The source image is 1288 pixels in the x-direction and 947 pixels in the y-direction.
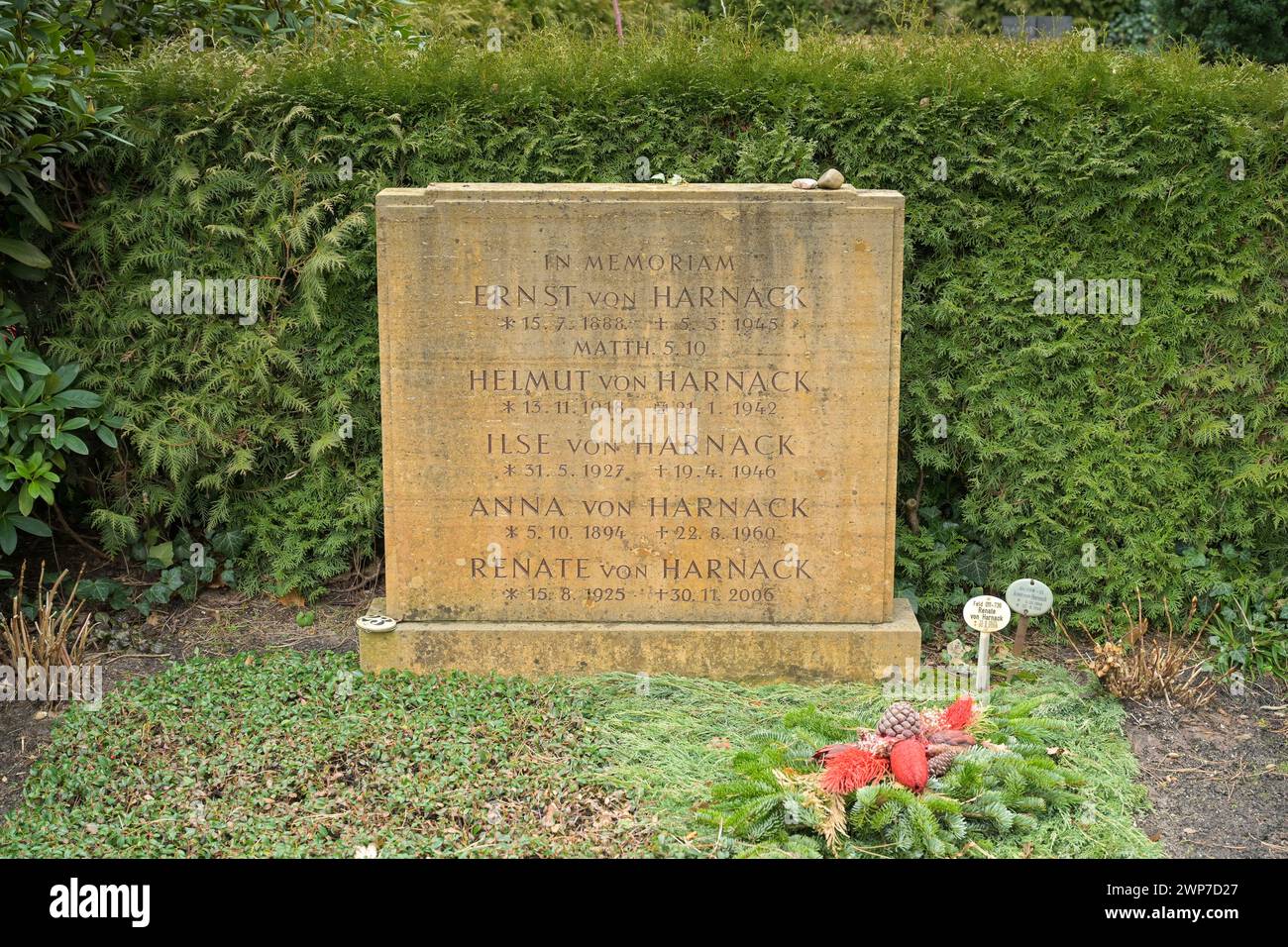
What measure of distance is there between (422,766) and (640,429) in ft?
5.86

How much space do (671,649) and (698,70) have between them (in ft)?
9.42

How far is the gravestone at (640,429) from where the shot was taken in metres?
5.50

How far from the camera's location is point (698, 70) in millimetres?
6164

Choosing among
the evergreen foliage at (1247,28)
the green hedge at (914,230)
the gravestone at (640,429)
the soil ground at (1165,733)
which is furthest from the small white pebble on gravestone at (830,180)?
the evergreen foliage at (1247,28)

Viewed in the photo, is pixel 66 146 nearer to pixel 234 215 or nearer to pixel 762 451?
pixel 234 215

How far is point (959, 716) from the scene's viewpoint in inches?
189

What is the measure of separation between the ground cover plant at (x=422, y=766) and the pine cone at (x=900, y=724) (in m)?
0.53

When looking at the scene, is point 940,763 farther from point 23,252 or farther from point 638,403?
point 23,252

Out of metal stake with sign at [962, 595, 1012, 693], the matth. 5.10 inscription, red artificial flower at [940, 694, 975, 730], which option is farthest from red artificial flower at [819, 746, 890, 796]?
the matth. 5.10 inscription

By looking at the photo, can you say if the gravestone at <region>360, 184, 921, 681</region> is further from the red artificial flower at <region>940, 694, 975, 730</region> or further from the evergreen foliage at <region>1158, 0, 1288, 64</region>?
the evergreen foliage at <region>1158, 0, 1288, 64</region>

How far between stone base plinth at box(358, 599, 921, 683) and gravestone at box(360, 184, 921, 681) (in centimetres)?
1

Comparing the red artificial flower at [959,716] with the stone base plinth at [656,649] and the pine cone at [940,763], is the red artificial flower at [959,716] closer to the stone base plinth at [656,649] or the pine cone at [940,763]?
the pine cone at [940,763]

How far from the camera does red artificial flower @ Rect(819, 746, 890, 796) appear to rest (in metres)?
4.32

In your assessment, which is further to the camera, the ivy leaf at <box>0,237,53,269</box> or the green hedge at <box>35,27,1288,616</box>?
the green hedge at <box>35,27,1288,616</box>
